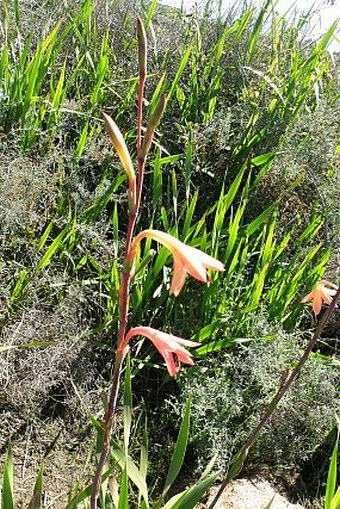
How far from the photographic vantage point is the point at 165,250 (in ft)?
8.82

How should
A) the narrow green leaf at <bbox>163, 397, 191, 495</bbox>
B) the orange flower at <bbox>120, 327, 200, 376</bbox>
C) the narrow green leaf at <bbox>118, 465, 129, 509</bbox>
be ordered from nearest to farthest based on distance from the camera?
the orange flower at <bbox>120, 327, 200, 376</bbox> < the narrow green leaf at <bbox>118, 465, 129, 509</bbox> < the narrow green leaf at <bbox>163, 397, 191, 495</bbox>

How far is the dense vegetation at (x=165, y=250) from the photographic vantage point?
8.56 ft

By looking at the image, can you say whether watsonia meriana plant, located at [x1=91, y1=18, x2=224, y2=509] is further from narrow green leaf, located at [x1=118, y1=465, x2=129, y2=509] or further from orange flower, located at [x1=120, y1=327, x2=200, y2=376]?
narrow green leaf, located at [x1=118, y1=465, x2=129, y2=509]

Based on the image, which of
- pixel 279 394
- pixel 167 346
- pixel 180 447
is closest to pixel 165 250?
pixel 180 447

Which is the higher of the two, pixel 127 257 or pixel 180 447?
pixel 127 257

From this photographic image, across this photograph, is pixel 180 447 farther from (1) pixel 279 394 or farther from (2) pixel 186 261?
(2) pixel 186 261

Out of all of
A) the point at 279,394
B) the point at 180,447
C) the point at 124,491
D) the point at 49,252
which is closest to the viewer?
the point at 279,394

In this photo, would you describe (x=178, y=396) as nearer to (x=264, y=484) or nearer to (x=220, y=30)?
(x=264, y=484)

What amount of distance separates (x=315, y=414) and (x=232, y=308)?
53cm

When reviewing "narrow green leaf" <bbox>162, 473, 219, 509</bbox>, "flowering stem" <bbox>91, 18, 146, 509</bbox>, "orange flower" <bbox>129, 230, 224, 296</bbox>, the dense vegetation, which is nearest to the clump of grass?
the dense vegetation

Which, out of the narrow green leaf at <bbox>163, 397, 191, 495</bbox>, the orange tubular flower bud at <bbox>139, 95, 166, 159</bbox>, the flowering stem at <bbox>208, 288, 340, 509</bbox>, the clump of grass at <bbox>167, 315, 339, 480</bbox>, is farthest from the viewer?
the clump of grass at <bbox>167, 315, 339, 480</bbox>

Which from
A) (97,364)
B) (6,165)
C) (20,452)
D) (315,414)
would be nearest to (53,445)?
(20,452)

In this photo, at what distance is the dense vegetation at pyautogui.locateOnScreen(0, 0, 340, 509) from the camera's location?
2609 millimetres

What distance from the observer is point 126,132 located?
350 centimetres
